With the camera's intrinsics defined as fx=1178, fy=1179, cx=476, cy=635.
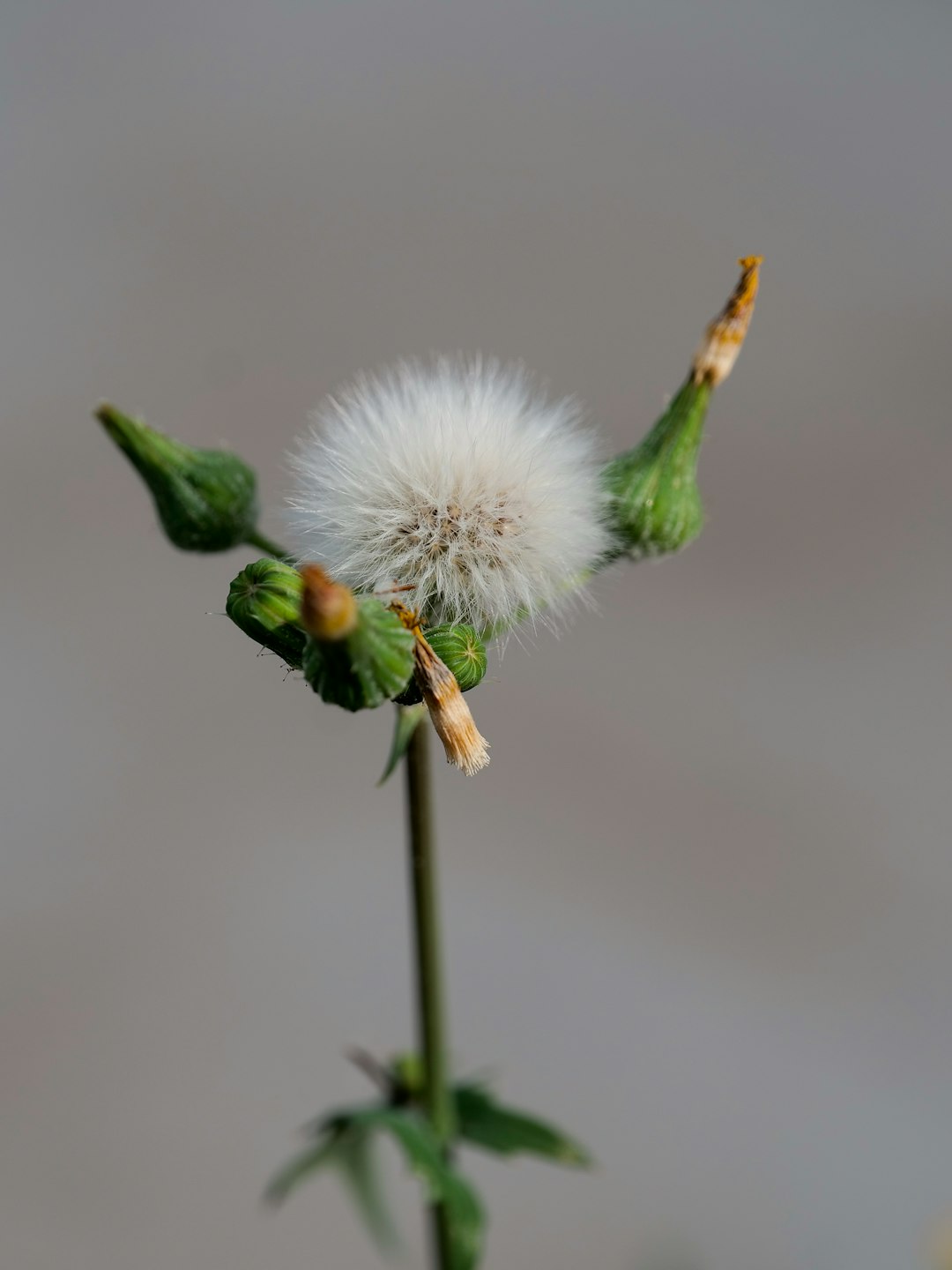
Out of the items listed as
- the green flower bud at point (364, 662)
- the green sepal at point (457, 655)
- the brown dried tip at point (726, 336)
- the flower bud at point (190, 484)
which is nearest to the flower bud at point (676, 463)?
the brown dried tip at point (726, 336)

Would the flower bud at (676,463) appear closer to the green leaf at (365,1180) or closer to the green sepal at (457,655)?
the green sepal at (457,655)

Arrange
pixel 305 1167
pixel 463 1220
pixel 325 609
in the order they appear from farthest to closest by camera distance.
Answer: pixel 305 1167 < pixel 463 1220 < pixel 325 609

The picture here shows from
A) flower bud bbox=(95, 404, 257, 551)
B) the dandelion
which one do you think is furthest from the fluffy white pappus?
flower bud bbox=(95, 404, 257, 551)

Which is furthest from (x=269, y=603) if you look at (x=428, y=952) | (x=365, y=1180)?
(x=365, y=1180)

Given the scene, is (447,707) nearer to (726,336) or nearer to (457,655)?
(457,655)

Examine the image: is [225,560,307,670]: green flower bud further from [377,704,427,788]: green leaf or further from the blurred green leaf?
the blurred green leaf

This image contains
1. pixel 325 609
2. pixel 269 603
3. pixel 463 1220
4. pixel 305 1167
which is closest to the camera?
pixel 325 609
